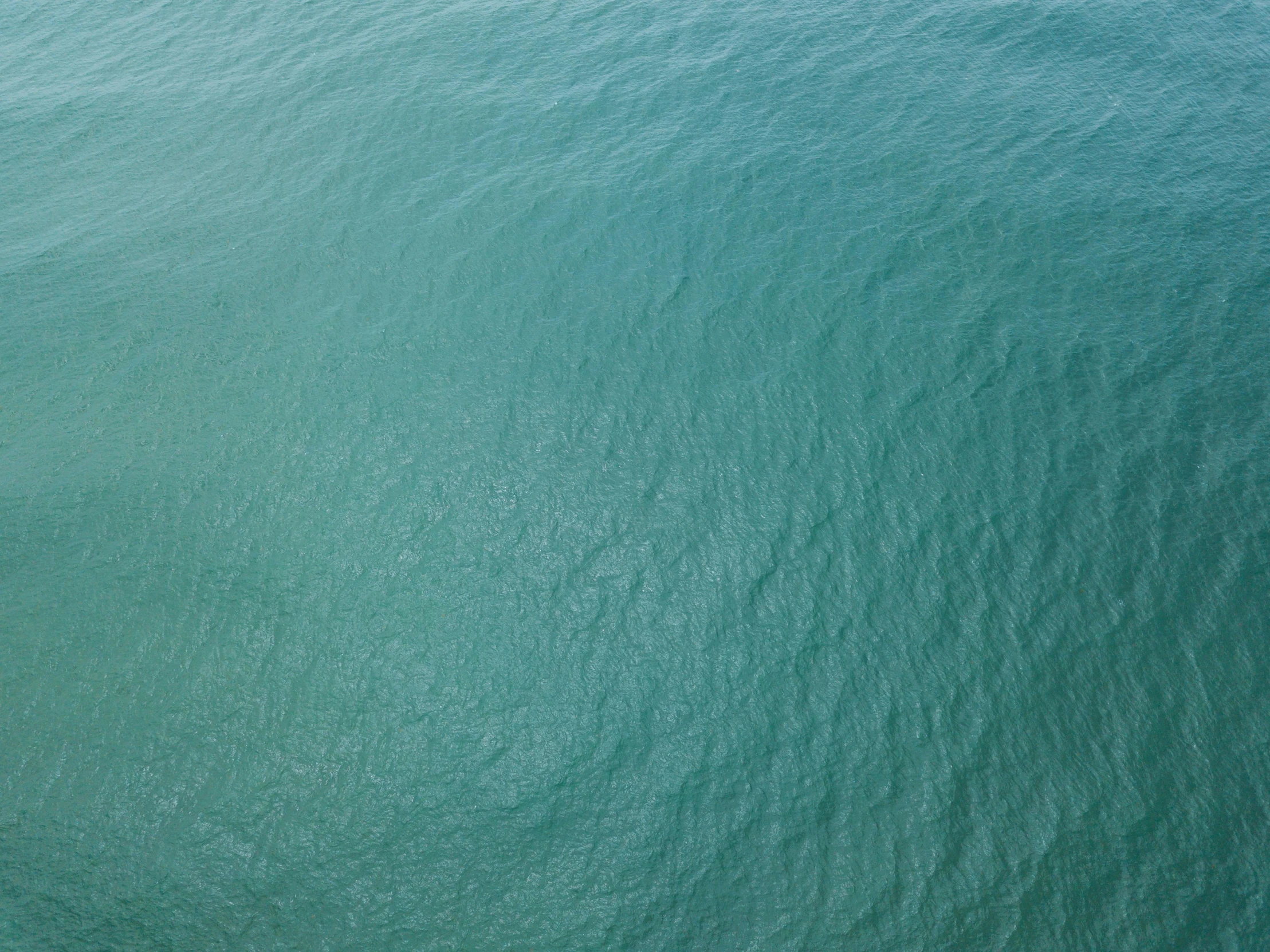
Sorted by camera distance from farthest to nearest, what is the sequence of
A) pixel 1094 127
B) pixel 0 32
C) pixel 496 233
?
pixel 0 32, pixel 1094 127, pixel 496 233

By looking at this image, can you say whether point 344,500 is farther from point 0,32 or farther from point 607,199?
point 0,32

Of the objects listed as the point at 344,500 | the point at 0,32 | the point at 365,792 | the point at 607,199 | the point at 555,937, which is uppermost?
the point at 0,32

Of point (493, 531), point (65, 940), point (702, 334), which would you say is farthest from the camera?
point (702, 334)

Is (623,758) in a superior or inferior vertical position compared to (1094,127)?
inferior

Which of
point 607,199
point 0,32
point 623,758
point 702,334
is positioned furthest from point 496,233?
point 0,32

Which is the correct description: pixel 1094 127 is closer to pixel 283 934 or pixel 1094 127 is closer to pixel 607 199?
pixel 607 199

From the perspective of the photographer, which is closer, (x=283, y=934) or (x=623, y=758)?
(x=283, y=934)

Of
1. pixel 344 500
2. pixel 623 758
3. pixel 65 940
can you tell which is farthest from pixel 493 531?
pixel 65 940
